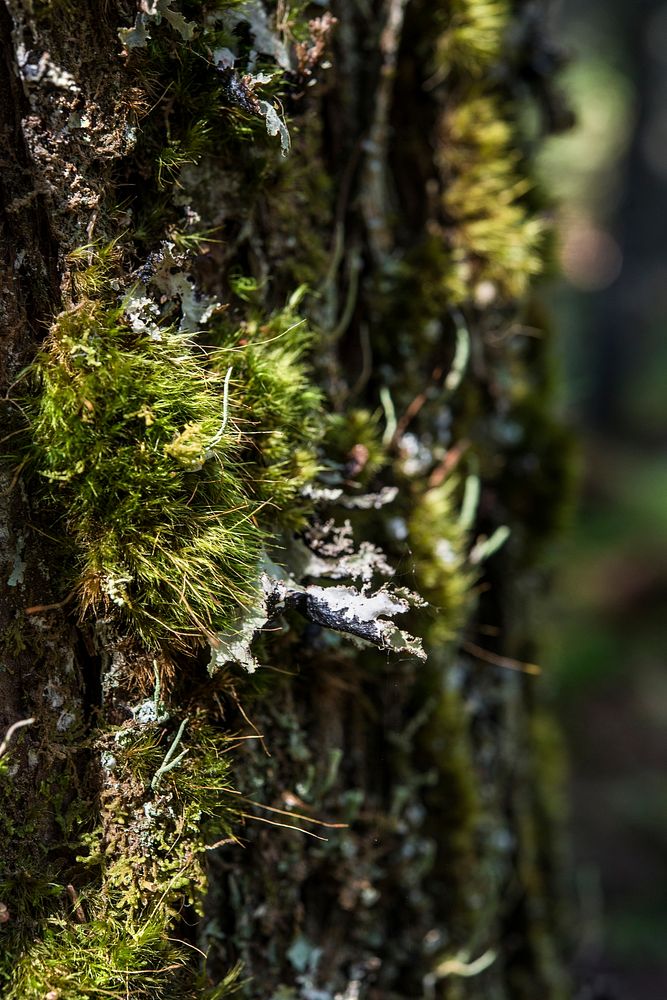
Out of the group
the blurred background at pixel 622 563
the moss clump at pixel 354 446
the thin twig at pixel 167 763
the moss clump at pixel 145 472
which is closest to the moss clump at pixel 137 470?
the moss clump at pixel 145 472

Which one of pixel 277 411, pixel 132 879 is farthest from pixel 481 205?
pixel 132 879

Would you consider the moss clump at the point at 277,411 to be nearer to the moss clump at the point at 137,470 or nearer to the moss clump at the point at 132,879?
the moss clump at the point at 137,470

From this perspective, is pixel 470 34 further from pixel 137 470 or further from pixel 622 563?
pixel 622 563

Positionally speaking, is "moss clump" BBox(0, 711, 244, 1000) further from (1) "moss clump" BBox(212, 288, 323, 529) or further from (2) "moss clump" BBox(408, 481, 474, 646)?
(2) "moss clump" BBox(408, 481, 474, 646)

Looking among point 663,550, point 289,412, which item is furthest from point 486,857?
point 663,550

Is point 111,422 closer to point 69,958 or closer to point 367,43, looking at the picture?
point 69,958

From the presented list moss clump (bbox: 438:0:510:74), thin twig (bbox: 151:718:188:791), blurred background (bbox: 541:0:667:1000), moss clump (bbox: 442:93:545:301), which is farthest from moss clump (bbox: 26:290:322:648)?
blurred background (bbox: 541:0:667:1000)
